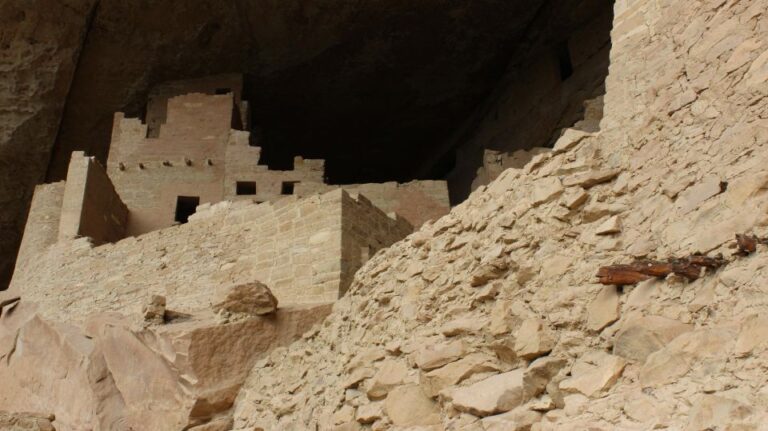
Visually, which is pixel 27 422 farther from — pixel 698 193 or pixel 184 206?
pixel 698 193

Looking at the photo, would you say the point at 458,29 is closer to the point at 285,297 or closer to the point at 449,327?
the point at 285,297

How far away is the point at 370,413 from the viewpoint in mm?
5461

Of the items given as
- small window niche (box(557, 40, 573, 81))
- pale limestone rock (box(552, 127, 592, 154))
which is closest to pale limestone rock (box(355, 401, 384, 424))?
pale limestone rock (box(552, 127, 592, 154))

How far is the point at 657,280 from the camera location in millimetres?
4035

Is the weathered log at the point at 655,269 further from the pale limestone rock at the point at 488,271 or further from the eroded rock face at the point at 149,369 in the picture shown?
the eroded rock face at the point at 149,369

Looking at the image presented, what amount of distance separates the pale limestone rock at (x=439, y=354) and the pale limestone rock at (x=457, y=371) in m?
0.05

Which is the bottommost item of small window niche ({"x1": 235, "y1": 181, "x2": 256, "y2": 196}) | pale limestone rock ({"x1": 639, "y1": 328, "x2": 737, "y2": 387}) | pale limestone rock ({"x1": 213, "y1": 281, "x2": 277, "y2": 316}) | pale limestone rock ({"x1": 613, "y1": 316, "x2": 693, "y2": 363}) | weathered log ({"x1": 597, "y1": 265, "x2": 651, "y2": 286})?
pale limestone rock ({"x1": 639, "y1": 328, "x2": 737, "y2": 387})

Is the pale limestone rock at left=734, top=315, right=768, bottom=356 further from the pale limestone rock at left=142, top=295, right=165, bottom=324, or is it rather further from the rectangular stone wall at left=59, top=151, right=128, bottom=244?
the rectangular stone wall at left=59, top=151, right=128, bottom=244

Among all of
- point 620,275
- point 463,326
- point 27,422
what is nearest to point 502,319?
point 463,326

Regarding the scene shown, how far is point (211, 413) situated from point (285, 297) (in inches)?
73.1

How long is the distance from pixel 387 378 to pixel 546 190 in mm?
1593

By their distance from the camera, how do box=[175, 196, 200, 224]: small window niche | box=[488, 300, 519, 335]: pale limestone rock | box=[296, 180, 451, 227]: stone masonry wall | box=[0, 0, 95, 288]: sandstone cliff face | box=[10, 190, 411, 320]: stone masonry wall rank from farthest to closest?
1. box=[0, 0, 95, 288]: sandstone cliff face
2. box=[175, 196, 200, 224]: small window niche
3. box=[296, 180, 451, 227]: stone masonry wall
4. box=[10, 190, 411, 320]: stone masonry wall
5. box=[488, 300, 519, 335]: pale limestone rock

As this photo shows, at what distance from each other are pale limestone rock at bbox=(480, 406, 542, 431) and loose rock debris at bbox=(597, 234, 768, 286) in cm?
76

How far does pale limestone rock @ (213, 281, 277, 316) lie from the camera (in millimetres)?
8070
